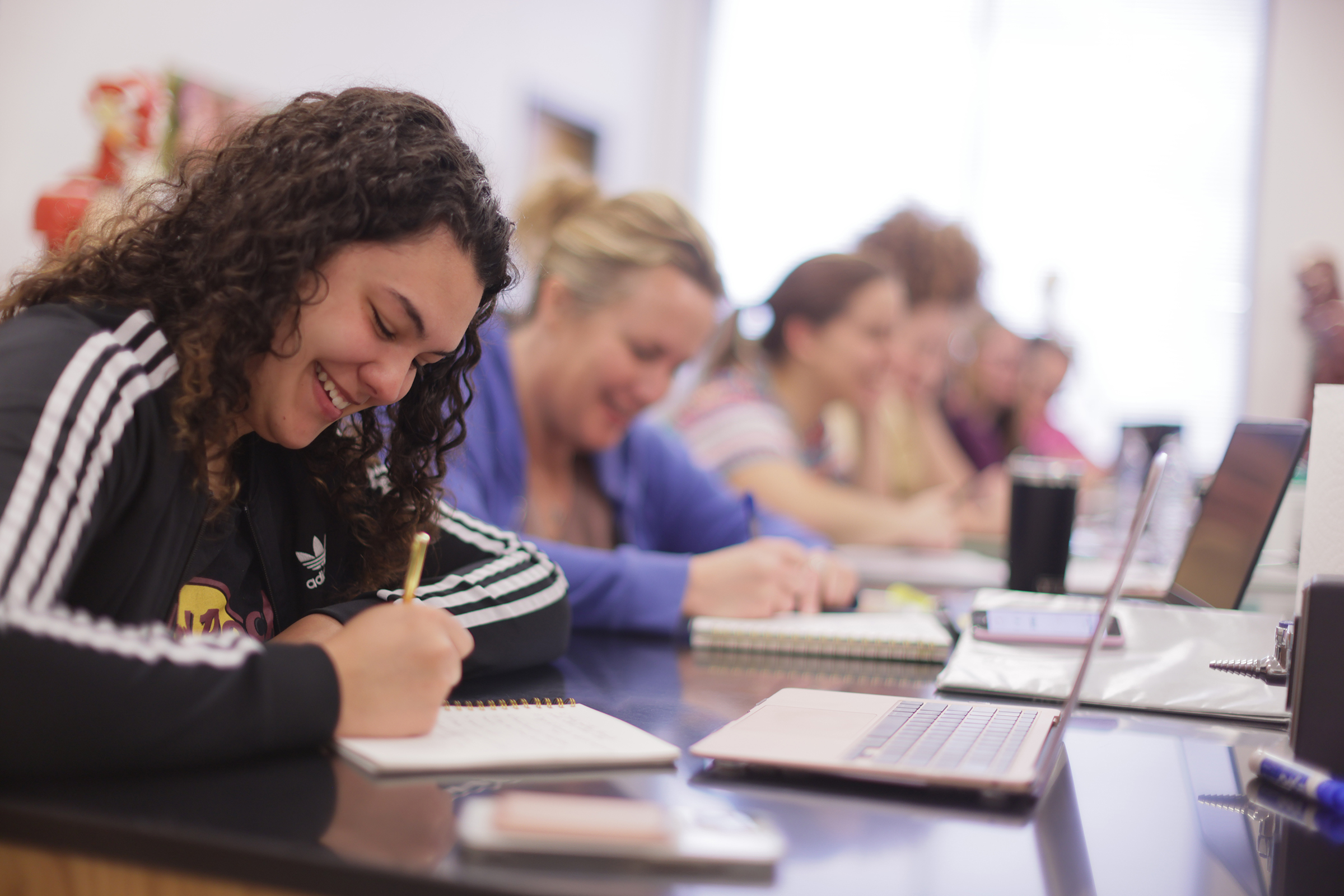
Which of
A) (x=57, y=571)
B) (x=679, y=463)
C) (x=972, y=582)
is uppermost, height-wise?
(x=57, y=571)

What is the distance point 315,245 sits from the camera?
74cm

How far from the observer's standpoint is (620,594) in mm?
1165

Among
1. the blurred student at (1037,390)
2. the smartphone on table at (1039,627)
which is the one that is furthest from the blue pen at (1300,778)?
the blurred student at (1037,390)

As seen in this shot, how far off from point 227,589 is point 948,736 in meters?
0.55

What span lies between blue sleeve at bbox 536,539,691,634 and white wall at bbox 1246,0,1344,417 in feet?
12.7

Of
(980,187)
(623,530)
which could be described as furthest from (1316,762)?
(980,187)

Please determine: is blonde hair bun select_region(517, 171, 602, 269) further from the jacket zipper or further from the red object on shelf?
the jacket zipper

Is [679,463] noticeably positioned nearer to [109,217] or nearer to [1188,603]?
[1188,603]

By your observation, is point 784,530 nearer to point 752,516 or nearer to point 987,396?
point 752,516

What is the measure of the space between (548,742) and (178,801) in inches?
8.1

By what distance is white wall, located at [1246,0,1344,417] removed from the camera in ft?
13.9

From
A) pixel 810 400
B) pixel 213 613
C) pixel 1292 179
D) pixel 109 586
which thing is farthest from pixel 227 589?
pixel 1292 179

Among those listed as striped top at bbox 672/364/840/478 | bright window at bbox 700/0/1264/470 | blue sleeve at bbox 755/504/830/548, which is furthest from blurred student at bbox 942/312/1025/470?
blue sleeve at bbox 755/504/830/548

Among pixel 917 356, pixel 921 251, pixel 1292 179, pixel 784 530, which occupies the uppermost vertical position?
pixel 1292 179
